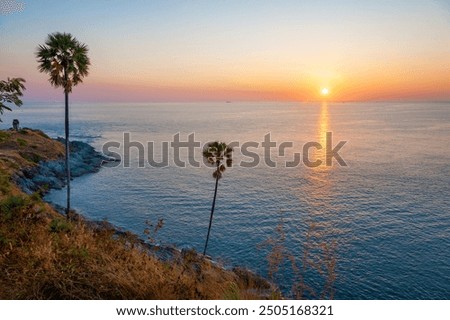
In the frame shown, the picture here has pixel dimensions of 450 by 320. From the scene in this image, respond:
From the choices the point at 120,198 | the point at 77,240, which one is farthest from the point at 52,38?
the point at 120,198

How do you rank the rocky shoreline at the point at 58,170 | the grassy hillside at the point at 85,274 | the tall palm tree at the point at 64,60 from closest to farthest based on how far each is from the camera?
the grassy hillside at the point at 85,274 < the tall palm tree at the point at 64,60 < the rocky shoreline at the point at 58,170

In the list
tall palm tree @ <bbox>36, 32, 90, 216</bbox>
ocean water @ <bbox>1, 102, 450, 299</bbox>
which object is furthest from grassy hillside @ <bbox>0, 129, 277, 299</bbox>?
tall palm tree @ <bbox>36, 32, 90, 216</bbox>

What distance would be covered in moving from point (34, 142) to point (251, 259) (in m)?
57.2

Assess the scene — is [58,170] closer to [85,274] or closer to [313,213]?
[313,213]

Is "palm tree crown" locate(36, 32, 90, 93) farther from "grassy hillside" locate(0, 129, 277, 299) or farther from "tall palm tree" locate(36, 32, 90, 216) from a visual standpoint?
"grassy hillside" locate(0, 129, 277, 299)

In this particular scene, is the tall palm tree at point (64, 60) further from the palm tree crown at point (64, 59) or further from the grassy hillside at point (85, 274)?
the grassy hillside at point (85, 274)

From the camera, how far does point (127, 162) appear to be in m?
82.4

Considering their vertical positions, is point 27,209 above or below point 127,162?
above

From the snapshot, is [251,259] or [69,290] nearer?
[69,290]

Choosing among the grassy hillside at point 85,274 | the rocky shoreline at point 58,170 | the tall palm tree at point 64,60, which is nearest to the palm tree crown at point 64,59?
the tall palm tree at point 64,60

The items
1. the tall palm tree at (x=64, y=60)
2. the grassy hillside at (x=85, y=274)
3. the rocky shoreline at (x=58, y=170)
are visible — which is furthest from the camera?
the rocky shoreline at (x=58, y=170)

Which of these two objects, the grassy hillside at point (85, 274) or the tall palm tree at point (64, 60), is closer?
the grassy hillside at point (85, 274)

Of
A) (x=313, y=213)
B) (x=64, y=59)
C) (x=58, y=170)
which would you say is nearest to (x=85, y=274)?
(x=64, y=59)
